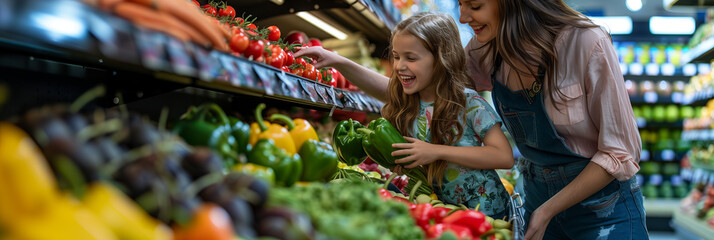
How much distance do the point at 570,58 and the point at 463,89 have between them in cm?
42

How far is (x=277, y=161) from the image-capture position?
1.32 meters

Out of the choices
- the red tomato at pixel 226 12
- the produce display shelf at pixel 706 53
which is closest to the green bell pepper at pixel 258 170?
the red tomato at pixel 226 12

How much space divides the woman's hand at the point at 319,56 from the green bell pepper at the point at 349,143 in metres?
0.31

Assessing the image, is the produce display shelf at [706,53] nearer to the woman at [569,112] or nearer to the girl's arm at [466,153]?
the woman at [569,112]

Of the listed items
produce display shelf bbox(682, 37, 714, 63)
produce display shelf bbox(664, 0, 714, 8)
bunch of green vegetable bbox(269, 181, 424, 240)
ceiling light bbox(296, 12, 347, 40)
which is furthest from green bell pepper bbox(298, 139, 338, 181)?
produce display shelf bbox(664, 0, 714, 8)

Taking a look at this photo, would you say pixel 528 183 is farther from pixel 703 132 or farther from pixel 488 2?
pixel 703 132

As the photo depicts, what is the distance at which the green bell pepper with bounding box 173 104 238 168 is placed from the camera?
3.77ft

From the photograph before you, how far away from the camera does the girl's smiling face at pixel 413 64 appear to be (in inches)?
80.3

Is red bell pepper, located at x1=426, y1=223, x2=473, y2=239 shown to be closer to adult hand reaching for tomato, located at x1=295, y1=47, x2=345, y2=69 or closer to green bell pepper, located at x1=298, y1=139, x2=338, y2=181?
green bell pepper, located at x1=298, y1=139, x2=338, y2=181

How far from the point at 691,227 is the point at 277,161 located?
5749 millimetres

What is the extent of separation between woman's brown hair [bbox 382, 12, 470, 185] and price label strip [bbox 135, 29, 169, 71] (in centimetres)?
130

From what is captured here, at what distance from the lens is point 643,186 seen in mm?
8656

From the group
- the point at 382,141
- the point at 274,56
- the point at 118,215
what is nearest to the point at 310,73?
the point at 274,56

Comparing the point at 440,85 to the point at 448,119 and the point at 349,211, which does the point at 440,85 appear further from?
the point at 349,211
